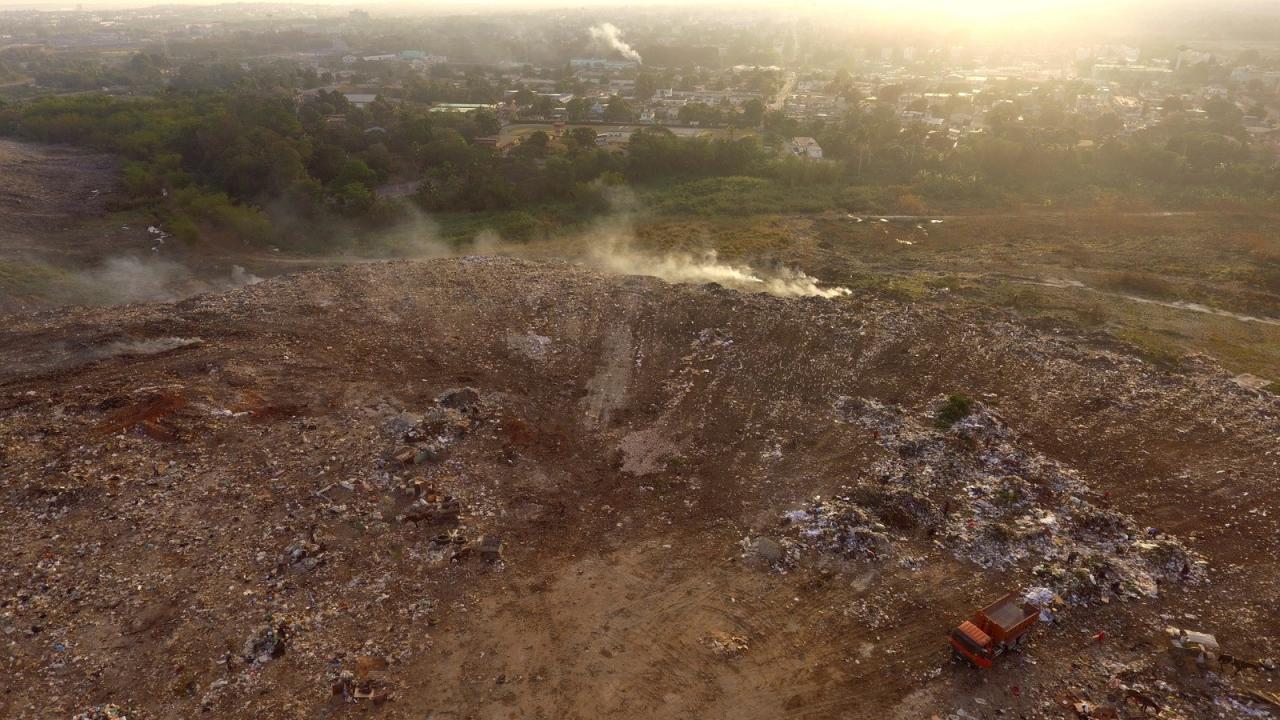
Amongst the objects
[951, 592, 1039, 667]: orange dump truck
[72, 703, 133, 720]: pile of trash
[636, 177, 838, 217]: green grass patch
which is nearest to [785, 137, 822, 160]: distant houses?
[636, 177, 838, 217]: green grass patch

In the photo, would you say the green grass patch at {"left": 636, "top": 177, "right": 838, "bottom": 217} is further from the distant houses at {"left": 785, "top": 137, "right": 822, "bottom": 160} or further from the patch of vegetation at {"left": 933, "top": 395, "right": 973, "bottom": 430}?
the patch of vegetation at {"left": 933, "top": 395, "right": 973, "bottom": 430}

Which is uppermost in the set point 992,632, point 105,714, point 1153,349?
point 1153,349

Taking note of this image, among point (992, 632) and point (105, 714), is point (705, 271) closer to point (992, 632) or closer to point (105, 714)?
point (992, 632)

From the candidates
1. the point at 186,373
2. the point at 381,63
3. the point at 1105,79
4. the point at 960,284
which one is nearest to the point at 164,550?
the point at 186,373

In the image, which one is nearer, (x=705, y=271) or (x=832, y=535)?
(x=832, y=535)

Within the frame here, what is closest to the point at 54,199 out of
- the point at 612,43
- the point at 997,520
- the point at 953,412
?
the point at 953,412

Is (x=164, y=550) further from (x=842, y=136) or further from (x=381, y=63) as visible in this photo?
(x=381, y=63)
